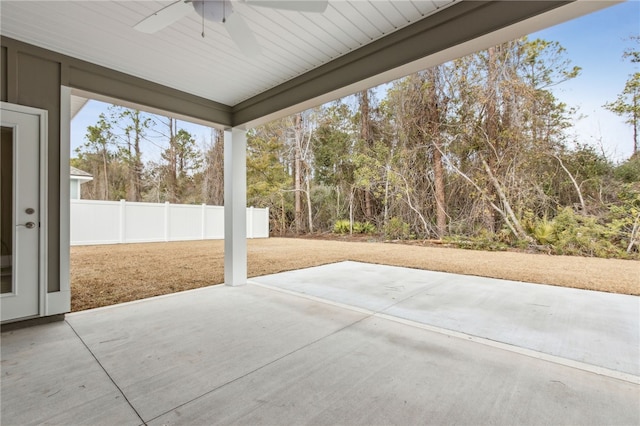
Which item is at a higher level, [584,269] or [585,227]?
[585,227]

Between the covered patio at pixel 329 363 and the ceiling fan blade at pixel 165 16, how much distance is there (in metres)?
2.20

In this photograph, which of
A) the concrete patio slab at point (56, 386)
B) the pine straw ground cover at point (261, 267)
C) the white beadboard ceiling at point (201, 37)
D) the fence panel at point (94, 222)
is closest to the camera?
the concrete patio slab at point (56, 386)

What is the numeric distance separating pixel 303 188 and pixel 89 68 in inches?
397

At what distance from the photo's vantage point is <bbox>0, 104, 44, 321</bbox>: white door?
2479mm

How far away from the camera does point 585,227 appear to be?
651 centimetres

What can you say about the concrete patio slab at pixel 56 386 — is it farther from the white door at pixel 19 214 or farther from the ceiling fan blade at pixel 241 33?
the ceiling fan blade at pixel 241 33

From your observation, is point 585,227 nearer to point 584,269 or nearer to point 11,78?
point 584,269

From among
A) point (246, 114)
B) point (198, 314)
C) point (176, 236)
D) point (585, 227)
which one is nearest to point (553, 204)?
point (585, 227)

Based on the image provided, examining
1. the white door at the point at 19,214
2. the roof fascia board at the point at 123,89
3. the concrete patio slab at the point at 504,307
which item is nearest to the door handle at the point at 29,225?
the white door at the point at 19,214

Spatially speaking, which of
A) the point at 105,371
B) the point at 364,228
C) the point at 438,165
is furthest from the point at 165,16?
the point at 364,228

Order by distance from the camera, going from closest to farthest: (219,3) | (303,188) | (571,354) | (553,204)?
(219,3)
(571,354)
(553,204)
(303,188)

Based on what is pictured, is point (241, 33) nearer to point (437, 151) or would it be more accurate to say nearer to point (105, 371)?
point (105, 371)

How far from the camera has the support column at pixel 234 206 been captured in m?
4.04

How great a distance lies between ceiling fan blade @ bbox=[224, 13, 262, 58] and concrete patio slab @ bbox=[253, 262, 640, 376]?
2627 mm
